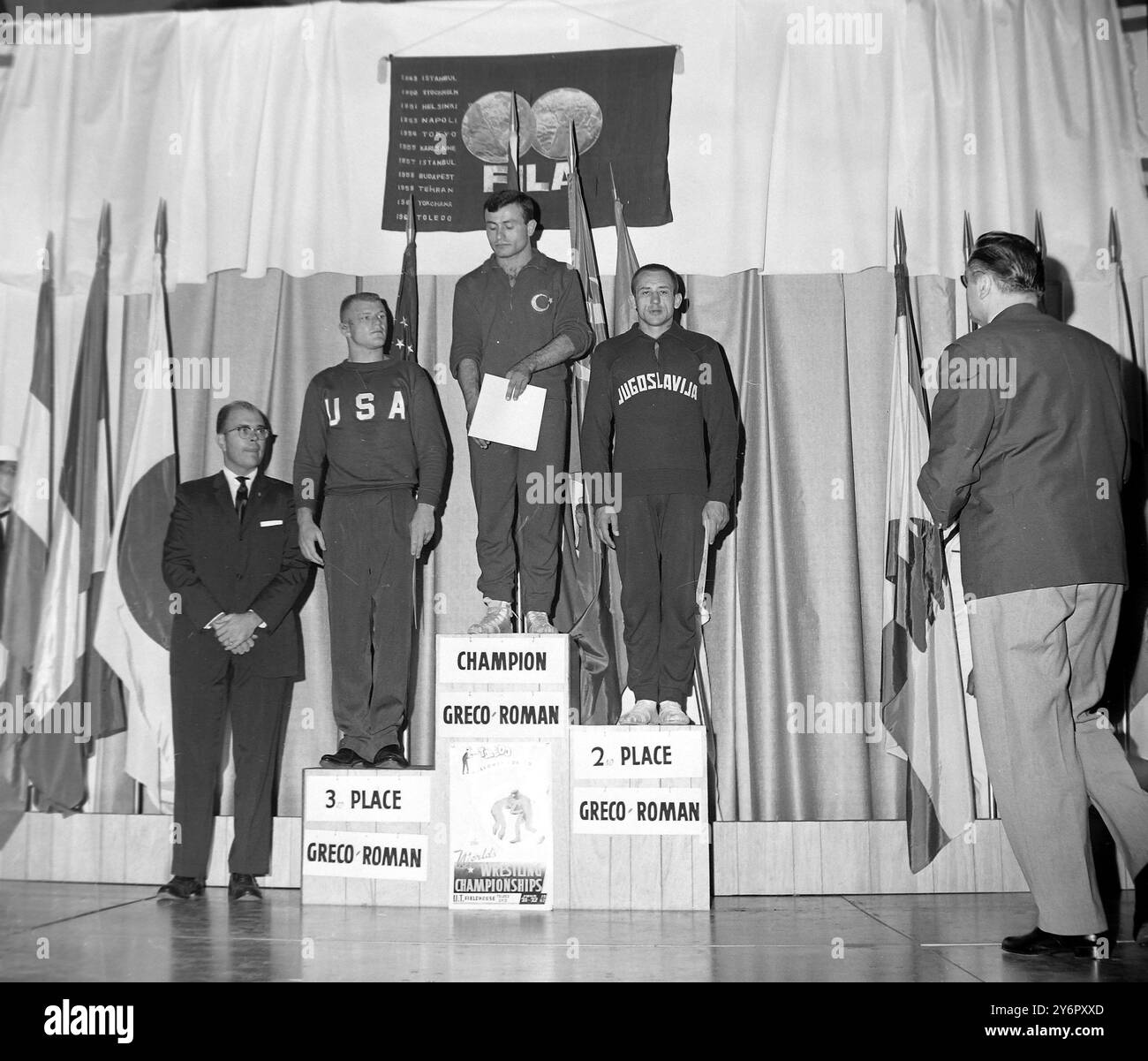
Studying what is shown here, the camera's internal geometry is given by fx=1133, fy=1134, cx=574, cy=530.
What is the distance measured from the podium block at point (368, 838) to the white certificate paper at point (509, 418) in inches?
46.9

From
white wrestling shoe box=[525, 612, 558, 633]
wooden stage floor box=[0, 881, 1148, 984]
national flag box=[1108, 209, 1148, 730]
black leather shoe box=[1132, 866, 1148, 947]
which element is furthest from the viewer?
national flag box=[1108, 209, 1148, 730]

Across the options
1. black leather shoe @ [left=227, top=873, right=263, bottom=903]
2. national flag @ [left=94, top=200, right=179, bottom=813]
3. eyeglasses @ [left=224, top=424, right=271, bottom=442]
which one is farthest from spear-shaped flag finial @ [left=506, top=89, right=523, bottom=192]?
black leather shoe @ [left=227, top=873, right=263, bottom=903]

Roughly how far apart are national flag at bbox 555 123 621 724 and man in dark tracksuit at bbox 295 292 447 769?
648mm

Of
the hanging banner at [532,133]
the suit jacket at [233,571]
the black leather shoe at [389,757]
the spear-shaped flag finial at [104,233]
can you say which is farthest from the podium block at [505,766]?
the spear-shaped flag finial at [104,233]

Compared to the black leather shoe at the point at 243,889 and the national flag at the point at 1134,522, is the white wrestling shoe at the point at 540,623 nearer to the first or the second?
the black leather shoe at the point at 243,889

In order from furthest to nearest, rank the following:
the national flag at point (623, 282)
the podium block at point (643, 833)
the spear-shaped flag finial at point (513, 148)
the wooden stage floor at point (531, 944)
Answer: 1. the spear-shaped flag finial at point (513, 148)
2. the national flag at point (623, 282)
3. the podium block at point (643, 833)
4. the wooden stage floor at point (531, 944)

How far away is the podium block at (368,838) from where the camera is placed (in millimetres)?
3703

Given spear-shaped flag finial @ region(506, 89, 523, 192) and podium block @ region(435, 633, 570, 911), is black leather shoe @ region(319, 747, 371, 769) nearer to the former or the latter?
podium block @ region(435, 633, 570, 911)

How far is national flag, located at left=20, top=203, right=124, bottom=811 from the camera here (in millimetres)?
4508

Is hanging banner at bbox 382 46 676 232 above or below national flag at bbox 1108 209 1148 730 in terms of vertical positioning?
above

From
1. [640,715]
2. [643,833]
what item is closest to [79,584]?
[640,715]

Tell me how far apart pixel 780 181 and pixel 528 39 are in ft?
4.13

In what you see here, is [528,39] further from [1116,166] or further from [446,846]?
[446,846]

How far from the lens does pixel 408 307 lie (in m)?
4.64
